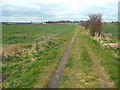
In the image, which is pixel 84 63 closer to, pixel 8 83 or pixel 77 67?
pixel 77 67

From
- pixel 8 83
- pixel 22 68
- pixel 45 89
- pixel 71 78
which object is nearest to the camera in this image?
pixel 45 89

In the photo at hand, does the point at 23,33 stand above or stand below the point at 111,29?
below

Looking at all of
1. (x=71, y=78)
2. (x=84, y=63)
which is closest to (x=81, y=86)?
(x=71, y=78)

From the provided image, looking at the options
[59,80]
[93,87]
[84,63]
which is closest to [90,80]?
[93,87]

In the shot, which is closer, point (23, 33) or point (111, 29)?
point (23, 33)

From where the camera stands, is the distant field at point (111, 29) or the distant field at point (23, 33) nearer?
the distant field at point (23, 33)

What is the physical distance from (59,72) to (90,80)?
185 cm

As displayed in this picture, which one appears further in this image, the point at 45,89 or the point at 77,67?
the point at 77,67

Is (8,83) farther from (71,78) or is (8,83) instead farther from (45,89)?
(71,78)

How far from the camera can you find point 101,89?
6.48 metres

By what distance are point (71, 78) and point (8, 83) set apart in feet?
9.51

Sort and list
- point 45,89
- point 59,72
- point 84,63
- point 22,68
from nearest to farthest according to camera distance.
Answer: point 45,89 < point 59,72 < point 22,68 < point 84,63

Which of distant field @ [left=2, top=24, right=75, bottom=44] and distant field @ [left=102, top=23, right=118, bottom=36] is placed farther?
distant field @ [left=102, top=23, right=118, bottom=36]

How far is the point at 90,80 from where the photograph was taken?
750 cm
